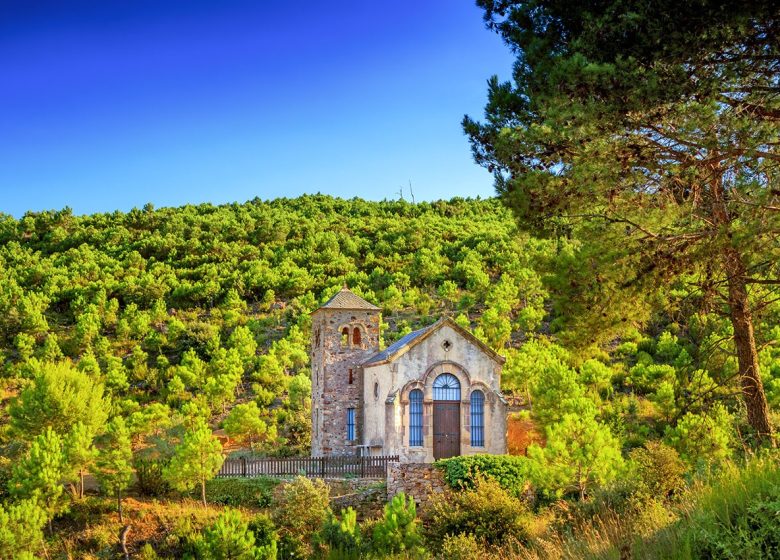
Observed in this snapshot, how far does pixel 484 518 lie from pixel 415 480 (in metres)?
6.11

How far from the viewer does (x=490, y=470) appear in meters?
23.6

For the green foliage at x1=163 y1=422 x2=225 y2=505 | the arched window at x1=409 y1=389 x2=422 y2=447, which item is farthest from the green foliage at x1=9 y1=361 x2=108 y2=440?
the arched window at x1=409 y1=389 x2=422 y2=447

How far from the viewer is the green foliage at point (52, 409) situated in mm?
30156

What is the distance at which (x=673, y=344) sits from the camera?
4184 cm

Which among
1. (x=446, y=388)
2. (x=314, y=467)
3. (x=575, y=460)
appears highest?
(x=446, y=388)

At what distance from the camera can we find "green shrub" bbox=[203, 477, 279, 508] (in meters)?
25.7

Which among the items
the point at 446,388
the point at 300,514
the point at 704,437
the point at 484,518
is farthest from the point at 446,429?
the point at 704,437

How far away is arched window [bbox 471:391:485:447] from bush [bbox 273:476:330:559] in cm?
574

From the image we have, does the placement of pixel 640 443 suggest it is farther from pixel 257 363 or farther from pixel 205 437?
pixel 257 363

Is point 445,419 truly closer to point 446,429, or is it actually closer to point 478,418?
point 446,429

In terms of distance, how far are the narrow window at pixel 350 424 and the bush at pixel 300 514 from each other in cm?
439

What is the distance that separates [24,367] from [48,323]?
13.7 meters

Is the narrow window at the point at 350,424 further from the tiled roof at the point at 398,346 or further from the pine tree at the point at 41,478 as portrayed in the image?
the pine tree at the point at 41,478

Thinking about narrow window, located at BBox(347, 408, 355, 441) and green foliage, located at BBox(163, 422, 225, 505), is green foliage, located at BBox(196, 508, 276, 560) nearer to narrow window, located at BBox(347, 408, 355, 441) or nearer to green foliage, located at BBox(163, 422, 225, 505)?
green foliage, located at BBox(163, 422, 225, 505)
